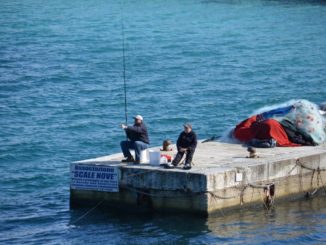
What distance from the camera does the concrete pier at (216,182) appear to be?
30859 millimetres

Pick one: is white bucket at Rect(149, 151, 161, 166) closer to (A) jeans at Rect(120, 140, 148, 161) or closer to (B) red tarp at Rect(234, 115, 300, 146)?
(A) jeans at Rect(120, 140, 148, 161)

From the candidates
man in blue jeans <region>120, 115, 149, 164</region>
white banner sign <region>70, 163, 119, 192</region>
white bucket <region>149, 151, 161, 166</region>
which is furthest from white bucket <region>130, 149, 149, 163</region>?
white banner sign <region>70, 163, 119, 192</region>

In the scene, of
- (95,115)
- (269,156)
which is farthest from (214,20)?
(269,156)

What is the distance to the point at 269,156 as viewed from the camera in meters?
33.2

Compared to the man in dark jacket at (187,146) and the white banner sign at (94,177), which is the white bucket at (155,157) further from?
the white banner sign at (94,177)

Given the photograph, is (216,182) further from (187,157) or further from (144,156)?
(144,156)

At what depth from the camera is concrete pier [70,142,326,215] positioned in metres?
30.9

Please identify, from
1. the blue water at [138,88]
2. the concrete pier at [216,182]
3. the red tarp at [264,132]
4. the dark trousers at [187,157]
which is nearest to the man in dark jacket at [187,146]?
the dark trousers at [187,157]

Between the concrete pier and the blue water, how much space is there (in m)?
0.36

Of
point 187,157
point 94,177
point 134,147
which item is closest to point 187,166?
point 187,157

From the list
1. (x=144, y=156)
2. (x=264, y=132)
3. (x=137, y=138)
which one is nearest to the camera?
(x=137, y=138)

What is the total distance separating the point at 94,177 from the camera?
32188 mm

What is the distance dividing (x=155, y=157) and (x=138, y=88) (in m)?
25.1

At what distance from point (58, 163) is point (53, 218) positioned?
27.4ft
